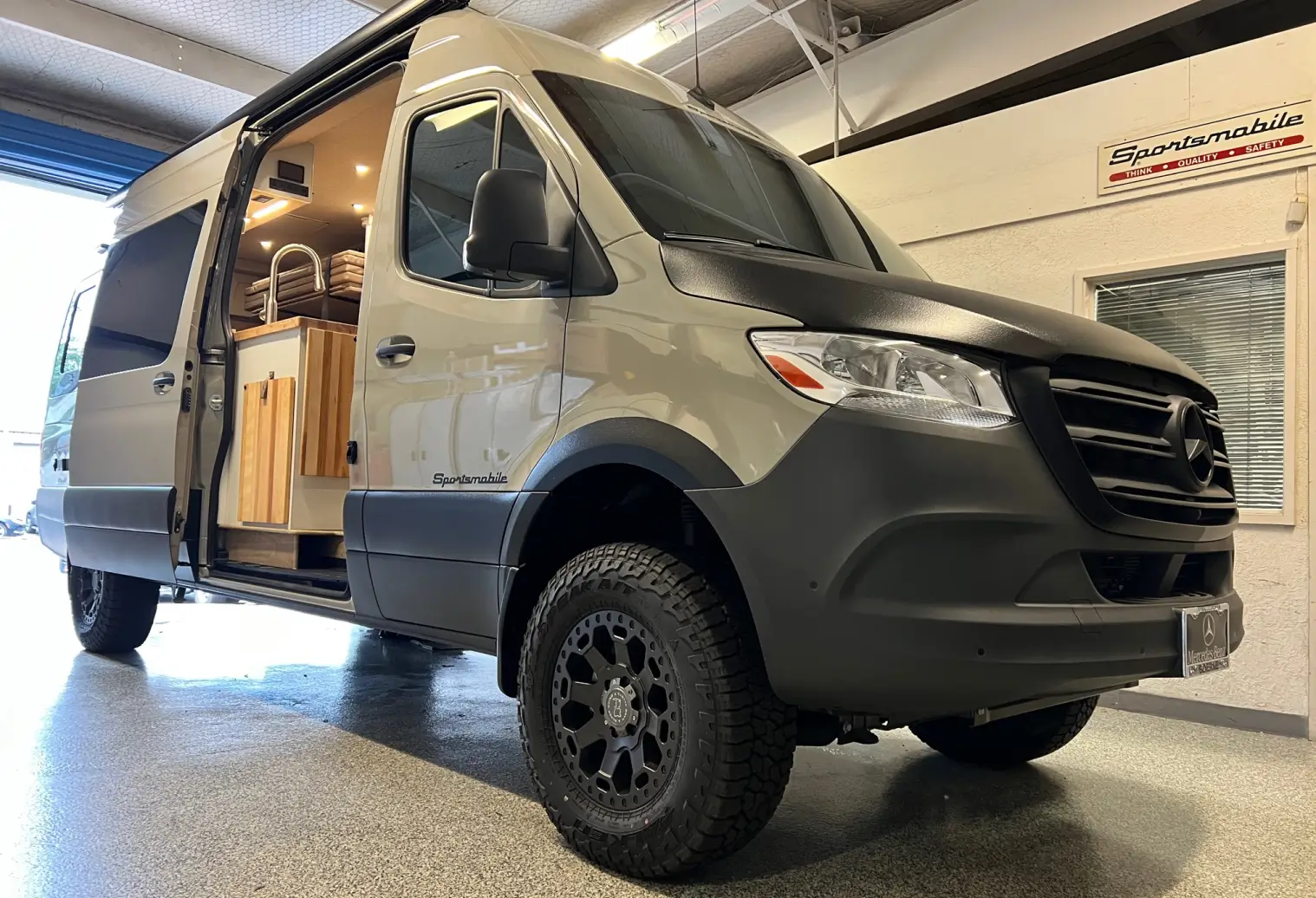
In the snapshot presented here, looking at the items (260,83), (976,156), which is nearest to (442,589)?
(976,156)

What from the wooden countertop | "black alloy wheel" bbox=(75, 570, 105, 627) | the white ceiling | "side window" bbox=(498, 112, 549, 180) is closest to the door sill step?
the wooden countertop

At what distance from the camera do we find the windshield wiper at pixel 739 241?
2.24m

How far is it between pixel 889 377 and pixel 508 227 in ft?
3.17

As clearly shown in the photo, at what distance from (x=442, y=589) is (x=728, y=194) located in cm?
136

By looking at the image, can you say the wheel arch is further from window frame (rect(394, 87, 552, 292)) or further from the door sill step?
the door sill step

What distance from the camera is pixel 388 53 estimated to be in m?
3.19

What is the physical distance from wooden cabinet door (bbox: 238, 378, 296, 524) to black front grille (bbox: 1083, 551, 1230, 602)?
3069 millimetres

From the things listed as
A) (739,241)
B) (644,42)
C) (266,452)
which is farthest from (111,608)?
(644,42)

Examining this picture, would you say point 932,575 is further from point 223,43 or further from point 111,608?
point 223,43

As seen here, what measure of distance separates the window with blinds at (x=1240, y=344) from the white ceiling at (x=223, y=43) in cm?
286

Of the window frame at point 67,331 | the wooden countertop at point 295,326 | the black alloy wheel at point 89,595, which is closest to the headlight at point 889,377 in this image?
the wooden countertop at point 295,326

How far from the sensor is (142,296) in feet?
14.7

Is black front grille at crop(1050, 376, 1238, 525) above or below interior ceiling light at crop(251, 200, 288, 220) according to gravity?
below

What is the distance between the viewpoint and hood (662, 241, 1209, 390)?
6.07 ft
